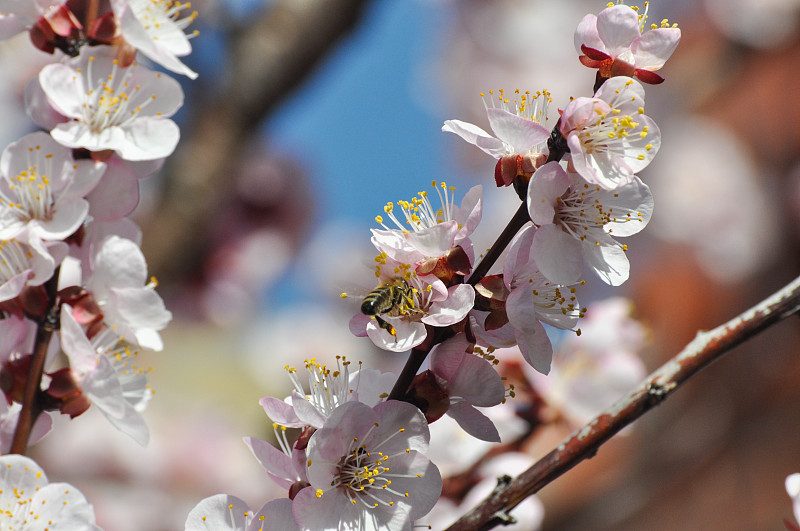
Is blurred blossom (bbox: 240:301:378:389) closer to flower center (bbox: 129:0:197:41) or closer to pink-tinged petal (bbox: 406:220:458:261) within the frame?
flower center (bbox: 129:0:197:41)

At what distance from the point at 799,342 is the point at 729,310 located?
51cm

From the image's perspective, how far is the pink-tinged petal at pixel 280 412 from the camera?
1.71 feet

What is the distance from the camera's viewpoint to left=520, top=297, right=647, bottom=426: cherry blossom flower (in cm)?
106

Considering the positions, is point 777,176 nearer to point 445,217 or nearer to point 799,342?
point 799,342

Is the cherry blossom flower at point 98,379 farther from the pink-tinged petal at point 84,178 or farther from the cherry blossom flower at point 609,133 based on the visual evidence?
the cherry blossom flower at point 609,133

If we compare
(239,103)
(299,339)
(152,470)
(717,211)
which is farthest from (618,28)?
(717,211)

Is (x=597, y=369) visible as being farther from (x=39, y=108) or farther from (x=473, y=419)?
(x=39, y=108)

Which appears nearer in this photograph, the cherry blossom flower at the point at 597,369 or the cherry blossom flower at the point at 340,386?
the cherry blossom flower at the point at 340,386

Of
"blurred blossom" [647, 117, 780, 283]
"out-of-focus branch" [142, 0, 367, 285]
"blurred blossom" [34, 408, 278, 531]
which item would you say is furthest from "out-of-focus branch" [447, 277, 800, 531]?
"blurred blossom" [647, 117, 780, 283]

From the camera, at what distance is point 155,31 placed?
70 centimetres

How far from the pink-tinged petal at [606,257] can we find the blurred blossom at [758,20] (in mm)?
3453

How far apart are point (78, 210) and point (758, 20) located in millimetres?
3695

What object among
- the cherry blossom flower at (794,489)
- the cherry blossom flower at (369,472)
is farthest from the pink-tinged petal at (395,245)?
the cherry blossom flower at (794,489)

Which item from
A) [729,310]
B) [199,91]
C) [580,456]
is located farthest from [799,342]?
[580,456]
